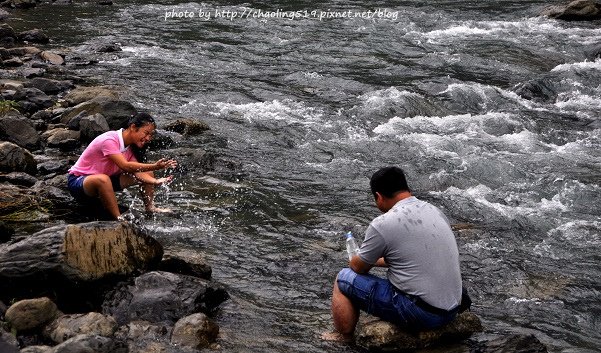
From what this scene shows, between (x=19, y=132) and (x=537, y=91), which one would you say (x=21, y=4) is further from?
(x=537, y=91)

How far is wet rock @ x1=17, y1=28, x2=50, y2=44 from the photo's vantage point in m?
21.7

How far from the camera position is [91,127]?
42.3ft

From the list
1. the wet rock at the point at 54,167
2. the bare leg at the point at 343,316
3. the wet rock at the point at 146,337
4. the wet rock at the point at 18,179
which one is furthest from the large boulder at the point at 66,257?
the wet rock at the point at 54,167

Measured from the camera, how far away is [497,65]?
64.3 ft

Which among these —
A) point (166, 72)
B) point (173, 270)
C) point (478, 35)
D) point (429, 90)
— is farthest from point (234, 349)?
point (478, 35)

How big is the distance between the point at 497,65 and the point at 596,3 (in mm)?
8221

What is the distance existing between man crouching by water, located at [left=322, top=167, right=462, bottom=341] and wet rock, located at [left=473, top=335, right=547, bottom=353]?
43cm

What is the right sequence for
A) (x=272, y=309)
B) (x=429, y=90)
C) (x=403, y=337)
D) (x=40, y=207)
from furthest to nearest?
(x=429, y=90)
(x=40, y=207)
(x=272, y=309)
(x=403, y=337)

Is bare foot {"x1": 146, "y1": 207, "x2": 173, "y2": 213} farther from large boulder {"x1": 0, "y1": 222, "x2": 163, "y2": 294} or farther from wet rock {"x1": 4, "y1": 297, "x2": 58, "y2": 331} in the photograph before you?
wet rock {"x1": 4, "y1": 297, "x2": 58, "y2": 331}

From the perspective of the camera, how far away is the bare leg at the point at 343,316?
699cm

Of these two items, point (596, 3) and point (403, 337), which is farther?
A: point (596, 3)

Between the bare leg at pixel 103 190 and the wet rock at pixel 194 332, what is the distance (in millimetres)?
2808

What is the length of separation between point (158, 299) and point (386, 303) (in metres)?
2.14

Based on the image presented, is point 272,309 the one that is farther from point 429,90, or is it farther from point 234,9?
point 234,9
